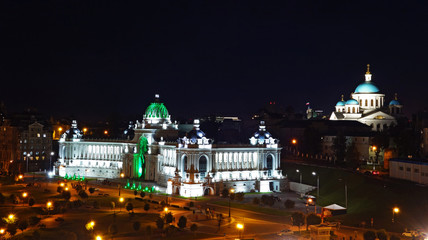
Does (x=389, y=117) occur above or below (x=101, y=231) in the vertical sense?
above

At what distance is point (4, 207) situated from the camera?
74.2m

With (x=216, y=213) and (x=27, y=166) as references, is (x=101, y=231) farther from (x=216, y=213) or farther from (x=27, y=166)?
(x=27, y=166)

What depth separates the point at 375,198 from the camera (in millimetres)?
73562

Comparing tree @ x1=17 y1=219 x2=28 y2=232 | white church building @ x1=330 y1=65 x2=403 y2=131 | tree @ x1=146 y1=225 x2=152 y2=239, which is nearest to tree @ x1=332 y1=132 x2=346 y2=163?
white church building @ x1=330 y1=65 x2=403 y2=131

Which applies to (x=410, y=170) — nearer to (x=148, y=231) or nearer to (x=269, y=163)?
(x=269, y=163)

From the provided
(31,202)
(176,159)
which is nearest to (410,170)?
(176,159)

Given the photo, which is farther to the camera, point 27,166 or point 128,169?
point 27,166

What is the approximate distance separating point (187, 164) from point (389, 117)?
6802 centimetres

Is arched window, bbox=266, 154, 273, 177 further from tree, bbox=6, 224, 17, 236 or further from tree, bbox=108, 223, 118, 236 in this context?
tree, bbox=6, 224, 17, 236

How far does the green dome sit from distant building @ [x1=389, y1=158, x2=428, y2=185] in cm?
4449

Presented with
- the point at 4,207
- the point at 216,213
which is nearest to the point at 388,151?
the point at 216,213

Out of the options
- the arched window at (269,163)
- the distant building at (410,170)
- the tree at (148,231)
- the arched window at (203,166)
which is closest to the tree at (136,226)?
the tree at (148,231)

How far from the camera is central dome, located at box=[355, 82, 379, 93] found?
146000mm

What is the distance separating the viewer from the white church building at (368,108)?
139 metres
